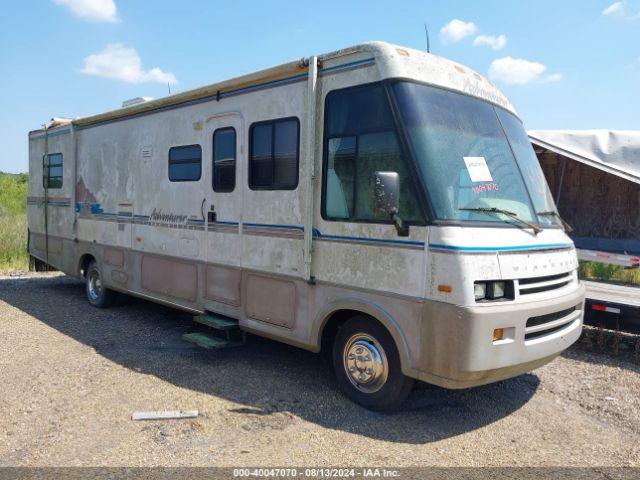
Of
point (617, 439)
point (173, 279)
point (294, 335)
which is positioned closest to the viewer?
point (617, 439)

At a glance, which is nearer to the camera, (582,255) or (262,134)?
(262,134)

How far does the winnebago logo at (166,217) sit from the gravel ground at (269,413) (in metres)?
1.54

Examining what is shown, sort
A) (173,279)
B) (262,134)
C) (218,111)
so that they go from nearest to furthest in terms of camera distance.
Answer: (262,134) < (218,111) < (173,279)

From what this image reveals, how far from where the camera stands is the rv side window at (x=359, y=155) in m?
4.31

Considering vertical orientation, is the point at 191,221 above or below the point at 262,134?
below

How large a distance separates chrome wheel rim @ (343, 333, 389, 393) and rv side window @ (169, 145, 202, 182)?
115 inches

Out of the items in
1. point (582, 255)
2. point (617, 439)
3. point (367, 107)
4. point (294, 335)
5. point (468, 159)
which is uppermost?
point (367, 107)

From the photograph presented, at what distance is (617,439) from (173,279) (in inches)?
198

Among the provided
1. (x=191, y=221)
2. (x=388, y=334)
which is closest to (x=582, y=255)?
(x=388, y=334)

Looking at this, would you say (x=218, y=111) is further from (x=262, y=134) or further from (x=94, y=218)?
(x=94, y=218)

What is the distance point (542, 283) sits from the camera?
448 cm

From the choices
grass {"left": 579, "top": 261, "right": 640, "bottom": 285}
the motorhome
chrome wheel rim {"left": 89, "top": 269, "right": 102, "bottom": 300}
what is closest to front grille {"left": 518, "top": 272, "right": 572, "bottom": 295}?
the motorhome

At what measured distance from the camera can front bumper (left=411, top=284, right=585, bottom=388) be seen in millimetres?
3949

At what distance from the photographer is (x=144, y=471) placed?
3.67 m
